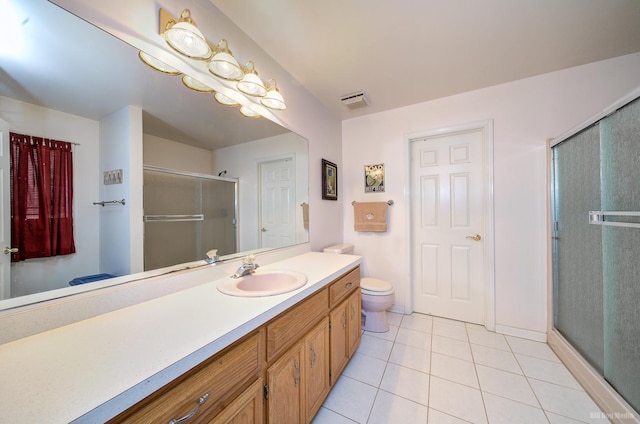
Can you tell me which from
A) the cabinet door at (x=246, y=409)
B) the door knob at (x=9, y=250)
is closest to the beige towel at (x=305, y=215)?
the cabinet door at (x=246, y=409)

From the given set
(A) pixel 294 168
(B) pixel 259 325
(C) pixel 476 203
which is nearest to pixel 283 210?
(A) pixel 294 168

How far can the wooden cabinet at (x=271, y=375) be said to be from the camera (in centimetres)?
59

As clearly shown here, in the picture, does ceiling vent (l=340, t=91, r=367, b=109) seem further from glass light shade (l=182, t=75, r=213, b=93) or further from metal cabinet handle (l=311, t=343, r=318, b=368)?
metal cabinet handle (l=311, t=343, r=318, b=368)

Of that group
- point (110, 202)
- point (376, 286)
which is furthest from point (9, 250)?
point (376, 286)

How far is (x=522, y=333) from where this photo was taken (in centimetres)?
201

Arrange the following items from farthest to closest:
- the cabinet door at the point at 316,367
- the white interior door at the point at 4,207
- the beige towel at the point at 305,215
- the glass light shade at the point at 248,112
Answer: the beige towel at the point at 305,215 → the glass light shade at the point at 248,112 → the cabinet door at the point at 316,367 → the white interior door at the point at 4,207

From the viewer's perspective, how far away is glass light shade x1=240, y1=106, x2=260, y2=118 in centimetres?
146

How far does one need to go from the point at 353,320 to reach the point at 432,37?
2037mm

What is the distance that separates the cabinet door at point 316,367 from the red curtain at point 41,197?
1054mm

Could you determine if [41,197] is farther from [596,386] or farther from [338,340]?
[596,386]

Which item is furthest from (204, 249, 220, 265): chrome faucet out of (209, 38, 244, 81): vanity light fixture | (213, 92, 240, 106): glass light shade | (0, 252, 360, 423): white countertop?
(209, 38, 244, 81): vanity light fixture

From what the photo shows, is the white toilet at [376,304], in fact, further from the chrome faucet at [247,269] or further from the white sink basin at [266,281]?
the chrome faucet at [247,269]

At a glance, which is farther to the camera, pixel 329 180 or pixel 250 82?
pixel 329 180

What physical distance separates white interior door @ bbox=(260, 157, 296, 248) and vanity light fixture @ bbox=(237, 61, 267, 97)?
47 centimetres
